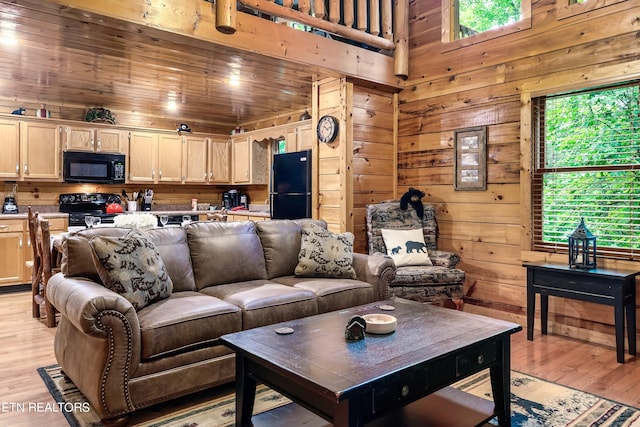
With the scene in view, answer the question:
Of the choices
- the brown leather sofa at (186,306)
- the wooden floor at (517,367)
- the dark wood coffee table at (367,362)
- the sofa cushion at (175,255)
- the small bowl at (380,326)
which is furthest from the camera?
the sofa cushion at (175,255)

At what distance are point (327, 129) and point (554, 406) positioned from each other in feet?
10.6

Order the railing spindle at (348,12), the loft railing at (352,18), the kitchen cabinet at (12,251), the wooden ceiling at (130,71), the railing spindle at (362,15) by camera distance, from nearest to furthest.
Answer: the wooden ceiling at (130,71), the loft railing at (352,18), the railing spindle at (348,12), the railing spindle at (362,15), the kitchen cabinet at (12,251)

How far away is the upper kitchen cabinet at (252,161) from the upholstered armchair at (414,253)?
127 inches

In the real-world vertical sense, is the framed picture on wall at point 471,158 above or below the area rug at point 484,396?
above

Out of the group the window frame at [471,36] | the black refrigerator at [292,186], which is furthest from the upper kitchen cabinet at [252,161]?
the window frame at [471,36]

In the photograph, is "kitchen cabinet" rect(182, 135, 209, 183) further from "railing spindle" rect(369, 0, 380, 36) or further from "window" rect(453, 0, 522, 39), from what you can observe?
"window" rect(453, 0, 522, 39)

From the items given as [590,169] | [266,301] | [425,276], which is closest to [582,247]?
[590,169]

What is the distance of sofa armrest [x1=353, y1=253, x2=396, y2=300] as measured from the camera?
3512mm

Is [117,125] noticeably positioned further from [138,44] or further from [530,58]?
[530,58]

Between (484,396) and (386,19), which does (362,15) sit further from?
(484,396)

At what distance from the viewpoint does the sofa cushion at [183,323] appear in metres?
2.30

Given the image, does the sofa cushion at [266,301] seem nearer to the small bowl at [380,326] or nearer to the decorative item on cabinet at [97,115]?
the small bowl at [380,326]

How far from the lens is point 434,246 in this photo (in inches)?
175

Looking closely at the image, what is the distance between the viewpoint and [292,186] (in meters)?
5.37
